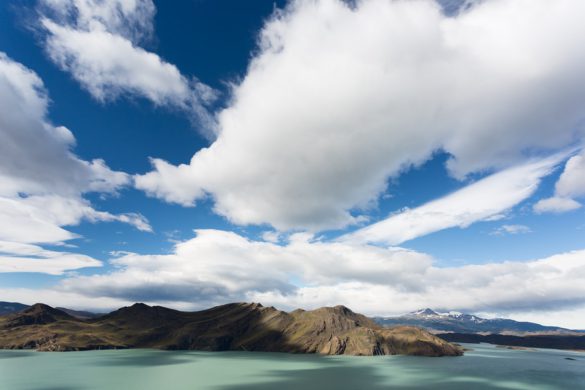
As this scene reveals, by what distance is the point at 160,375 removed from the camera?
435ft

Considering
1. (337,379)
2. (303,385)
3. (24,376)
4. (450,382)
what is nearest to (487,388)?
(450,382)

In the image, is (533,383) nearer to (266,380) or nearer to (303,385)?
(303,385)

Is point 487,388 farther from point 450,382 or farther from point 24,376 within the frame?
point 24,376

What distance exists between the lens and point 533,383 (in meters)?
135

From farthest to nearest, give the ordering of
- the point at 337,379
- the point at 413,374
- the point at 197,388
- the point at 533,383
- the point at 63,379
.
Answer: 1. the point at 413,374
2. the point at 533,383
3. the point at 337,379
4. the point at 63,379
5. the point at 197,388

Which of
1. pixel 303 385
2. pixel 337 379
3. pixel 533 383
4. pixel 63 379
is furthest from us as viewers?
pixel 533 383

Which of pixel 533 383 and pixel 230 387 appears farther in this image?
pixel 533 383

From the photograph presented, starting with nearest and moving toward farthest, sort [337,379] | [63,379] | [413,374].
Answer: [63,379]
[337,379]
[413,374]

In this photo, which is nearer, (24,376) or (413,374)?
(24,376)

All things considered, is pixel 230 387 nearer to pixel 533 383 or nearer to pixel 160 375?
pixel 160 375

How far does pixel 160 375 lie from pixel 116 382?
71.5ft

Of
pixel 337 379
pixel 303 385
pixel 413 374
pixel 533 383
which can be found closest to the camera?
pixel 303 385

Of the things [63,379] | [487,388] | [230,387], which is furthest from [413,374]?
[63,379]

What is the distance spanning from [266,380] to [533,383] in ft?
345
